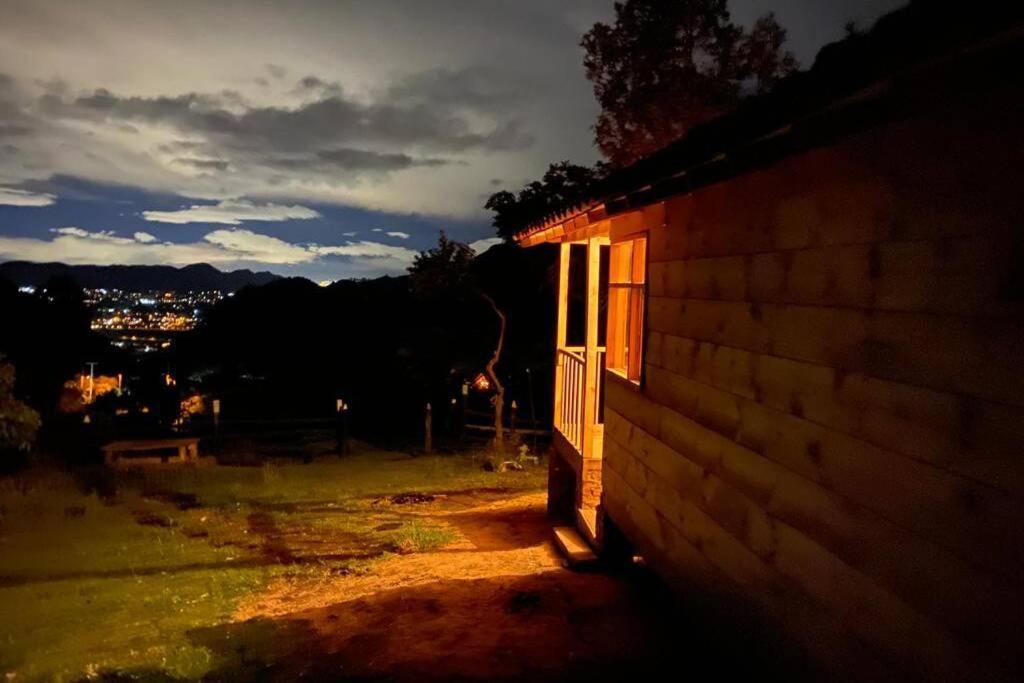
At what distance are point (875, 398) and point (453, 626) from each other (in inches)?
168

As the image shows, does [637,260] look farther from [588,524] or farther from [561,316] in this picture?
[588,524]

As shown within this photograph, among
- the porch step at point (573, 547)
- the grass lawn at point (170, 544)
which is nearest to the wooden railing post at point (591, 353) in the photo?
the porch step at point (573, 547)

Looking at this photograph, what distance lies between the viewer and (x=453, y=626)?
600 cm

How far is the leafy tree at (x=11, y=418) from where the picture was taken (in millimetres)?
12766

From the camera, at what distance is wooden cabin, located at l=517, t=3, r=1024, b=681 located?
2.28 m

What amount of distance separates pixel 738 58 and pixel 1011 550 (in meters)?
16.9

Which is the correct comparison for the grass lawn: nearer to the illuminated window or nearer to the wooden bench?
the wooden bench

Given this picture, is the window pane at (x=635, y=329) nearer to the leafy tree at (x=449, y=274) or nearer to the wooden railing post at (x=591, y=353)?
the wooden railing post at (x=591, y=353)

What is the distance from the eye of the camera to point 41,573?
878 centimetres

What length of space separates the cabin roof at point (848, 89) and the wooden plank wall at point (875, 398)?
31 centimetres

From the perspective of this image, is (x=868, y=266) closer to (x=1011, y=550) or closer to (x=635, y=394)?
(x=1011, y=550)

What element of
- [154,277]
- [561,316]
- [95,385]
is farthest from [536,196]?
[154,277]

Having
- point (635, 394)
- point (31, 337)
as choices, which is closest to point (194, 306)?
point (31, 337)

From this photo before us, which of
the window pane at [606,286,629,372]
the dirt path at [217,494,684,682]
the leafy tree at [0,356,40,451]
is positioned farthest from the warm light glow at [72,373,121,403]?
the window pane at [606,286,629,372]
